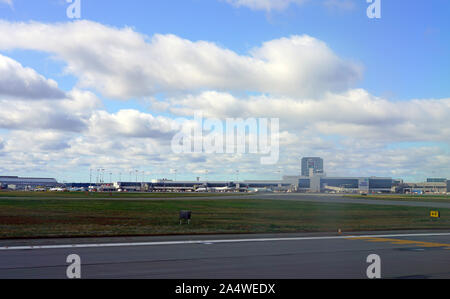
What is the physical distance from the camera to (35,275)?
1283 centimetres

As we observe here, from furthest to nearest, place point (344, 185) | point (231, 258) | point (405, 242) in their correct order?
point (344, 185), point (405, 242), point (231, 258)

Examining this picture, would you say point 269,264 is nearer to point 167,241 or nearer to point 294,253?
point 294,253

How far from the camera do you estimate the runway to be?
13609mm

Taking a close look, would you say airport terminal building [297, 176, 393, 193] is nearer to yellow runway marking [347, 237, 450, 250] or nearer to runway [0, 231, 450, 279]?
yellow runway marking [347, 237, 450, 250]

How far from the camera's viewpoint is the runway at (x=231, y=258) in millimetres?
13609

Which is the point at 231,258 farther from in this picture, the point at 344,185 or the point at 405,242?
the point at 344,185

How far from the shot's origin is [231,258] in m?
16.8

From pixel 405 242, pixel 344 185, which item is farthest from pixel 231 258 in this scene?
pixel 344 185

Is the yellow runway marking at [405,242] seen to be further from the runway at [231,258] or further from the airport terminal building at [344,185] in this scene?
the airport terminal building at [344,185]

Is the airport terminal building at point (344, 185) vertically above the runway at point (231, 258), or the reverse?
the runway at point (231, 258)

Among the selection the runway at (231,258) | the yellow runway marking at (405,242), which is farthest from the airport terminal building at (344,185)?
the runway at (231,258)
